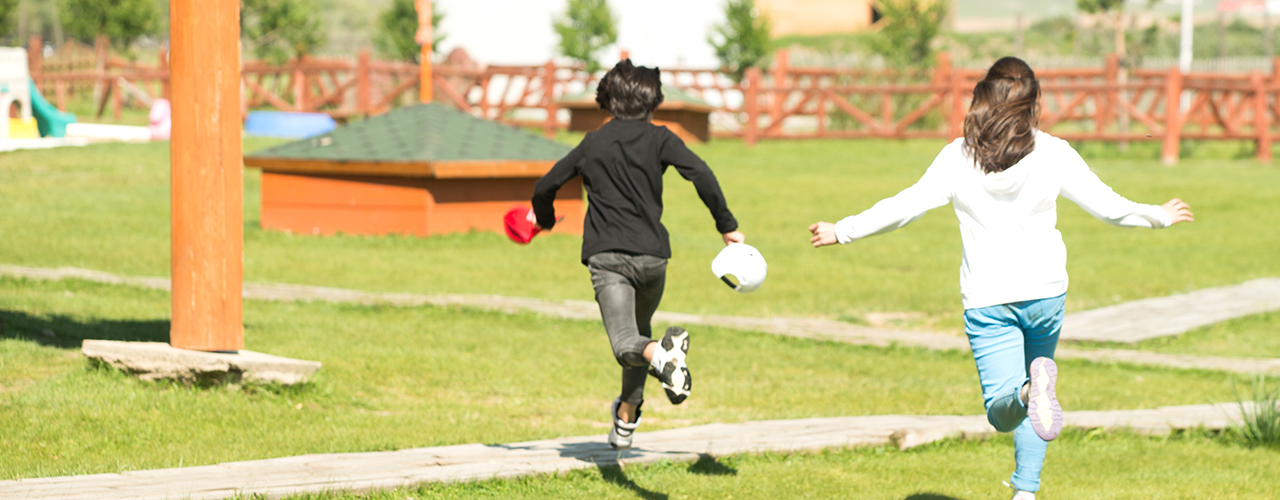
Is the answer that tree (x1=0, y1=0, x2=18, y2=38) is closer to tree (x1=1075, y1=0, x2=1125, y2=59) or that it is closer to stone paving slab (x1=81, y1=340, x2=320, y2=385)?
tree (x1=1075, y1=0, x2=1125, y2=59)

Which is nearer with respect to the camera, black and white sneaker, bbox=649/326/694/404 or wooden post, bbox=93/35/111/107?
black and white sneaker, bbox=649/326/694/404

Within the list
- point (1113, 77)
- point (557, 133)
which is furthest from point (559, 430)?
point (1113, 77)

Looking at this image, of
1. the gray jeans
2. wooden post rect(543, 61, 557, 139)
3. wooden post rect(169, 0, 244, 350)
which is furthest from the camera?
wooden post rect(543, 61, 557, 139)

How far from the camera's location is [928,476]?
5.64 meters

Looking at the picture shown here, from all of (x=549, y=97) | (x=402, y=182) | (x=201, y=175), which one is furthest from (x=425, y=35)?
(x=549, y=97)

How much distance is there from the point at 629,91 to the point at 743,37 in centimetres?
3122

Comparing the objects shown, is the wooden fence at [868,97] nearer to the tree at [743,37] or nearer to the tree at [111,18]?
the tree at [743,37]

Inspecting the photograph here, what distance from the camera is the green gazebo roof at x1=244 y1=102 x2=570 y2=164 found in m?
13.9

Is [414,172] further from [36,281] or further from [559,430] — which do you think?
[559,430]

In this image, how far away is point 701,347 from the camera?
30.3 ft

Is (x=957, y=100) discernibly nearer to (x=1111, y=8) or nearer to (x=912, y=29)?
(x=1111, y=8)

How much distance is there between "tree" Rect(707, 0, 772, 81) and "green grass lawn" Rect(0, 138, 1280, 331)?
1430 cm

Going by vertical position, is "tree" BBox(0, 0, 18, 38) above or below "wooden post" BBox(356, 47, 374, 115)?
above

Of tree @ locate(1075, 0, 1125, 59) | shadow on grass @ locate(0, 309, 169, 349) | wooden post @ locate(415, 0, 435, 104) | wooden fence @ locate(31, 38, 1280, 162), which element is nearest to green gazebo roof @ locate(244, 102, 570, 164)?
wooden post @ locate(415, 0, 435, 104)
